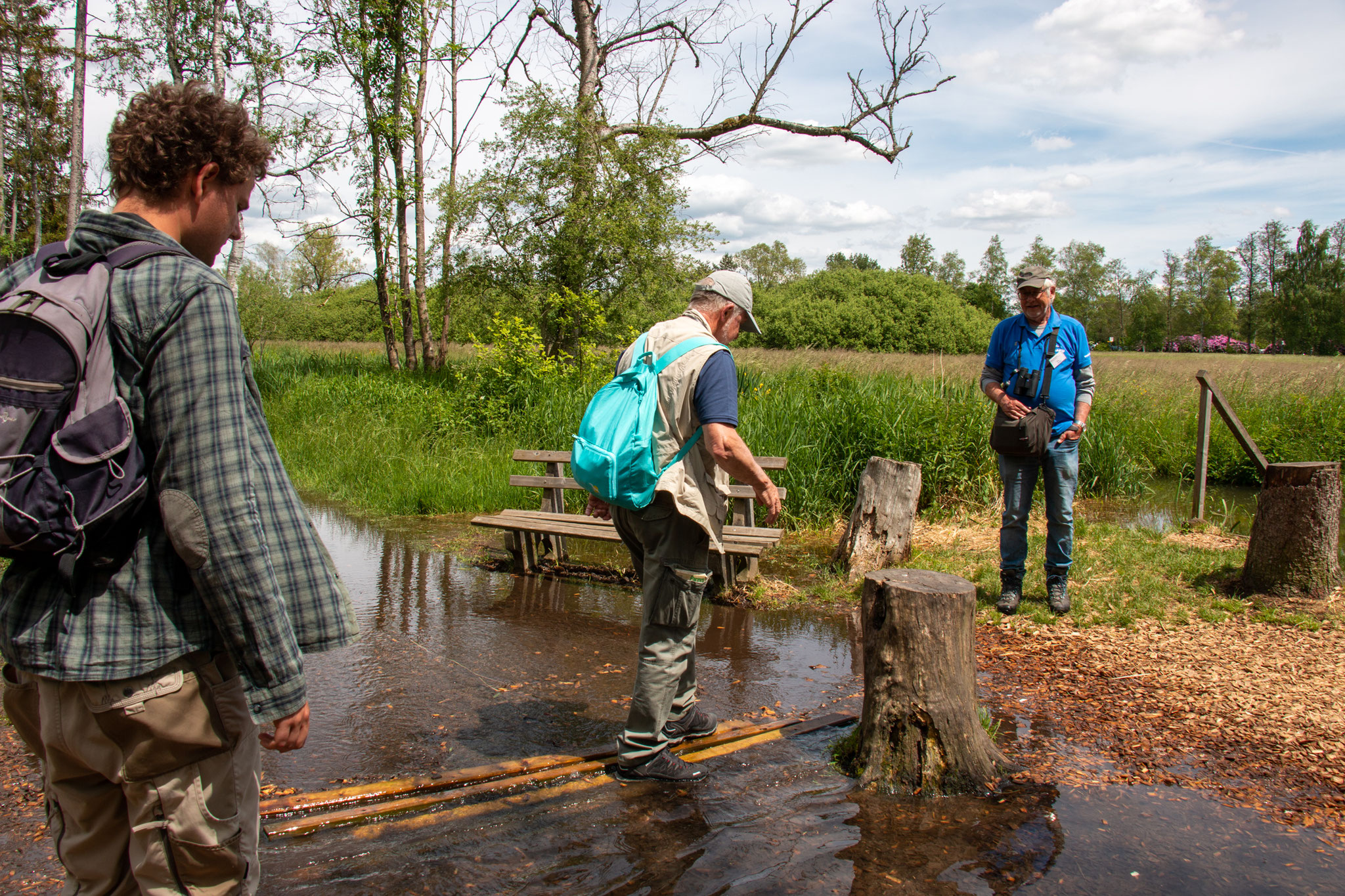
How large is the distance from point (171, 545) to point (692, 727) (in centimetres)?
268

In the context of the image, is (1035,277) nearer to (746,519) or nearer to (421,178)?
(746,519)

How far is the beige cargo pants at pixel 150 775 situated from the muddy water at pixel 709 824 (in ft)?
3.61

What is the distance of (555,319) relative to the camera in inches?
571

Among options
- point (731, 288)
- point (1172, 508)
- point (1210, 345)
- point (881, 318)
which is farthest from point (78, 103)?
point (1210, 345)

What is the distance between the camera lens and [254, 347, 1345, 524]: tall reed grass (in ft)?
30.6

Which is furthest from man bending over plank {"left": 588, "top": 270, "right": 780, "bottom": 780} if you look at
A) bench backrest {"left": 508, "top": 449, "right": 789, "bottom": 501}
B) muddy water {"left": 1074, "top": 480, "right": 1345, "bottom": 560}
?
muddy water {"left": 1074, "top": 480, "right": 1345, "bottom": 560}

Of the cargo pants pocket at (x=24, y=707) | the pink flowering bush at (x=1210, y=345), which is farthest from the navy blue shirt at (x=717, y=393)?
the pink flowering bush at (x=1210, y=345)

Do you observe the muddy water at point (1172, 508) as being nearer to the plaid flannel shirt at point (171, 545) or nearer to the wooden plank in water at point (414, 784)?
the wooden plank in water at point (414, 784)

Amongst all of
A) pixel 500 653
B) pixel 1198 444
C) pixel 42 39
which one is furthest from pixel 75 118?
pixel 1198 444

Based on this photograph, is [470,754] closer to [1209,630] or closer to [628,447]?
[628,447]

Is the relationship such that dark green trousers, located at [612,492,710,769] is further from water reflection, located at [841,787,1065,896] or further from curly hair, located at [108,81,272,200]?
curly hair, located at [108,81,272,200]

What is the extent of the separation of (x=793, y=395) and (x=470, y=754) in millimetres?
7398

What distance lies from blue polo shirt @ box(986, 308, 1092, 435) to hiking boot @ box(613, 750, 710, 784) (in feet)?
11.1

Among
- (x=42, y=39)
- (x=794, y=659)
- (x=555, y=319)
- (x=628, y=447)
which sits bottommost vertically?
(x=794, y=659)
